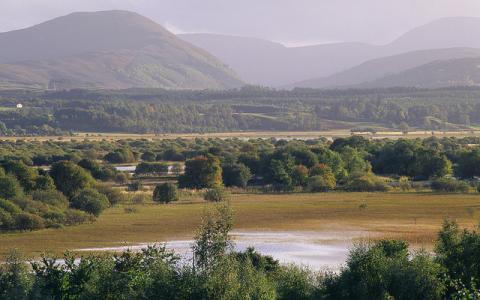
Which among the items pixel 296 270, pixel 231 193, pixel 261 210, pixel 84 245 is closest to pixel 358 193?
pixel 231 193

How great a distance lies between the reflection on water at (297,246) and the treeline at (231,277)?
730 cm

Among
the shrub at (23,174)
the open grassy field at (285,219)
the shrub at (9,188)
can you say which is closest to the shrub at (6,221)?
the open grassy field at (285,219)

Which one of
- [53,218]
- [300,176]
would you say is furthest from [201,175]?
[53,218]

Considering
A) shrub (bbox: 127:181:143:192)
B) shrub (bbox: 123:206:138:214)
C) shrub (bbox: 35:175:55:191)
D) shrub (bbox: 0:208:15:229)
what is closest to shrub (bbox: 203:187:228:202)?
shrub (bbox: 123:206:138:214)

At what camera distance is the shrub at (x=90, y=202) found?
54562 millimetres

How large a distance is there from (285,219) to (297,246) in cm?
980

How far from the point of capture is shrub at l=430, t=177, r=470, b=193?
228 ft

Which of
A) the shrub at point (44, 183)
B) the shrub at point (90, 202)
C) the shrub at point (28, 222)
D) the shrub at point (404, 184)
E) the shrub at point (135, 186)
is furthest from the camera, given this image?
the shrub at point (404, 184)

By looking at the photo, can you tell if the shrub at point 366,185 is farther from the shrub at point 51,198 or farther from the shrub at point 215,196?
the shrub at point 51,198

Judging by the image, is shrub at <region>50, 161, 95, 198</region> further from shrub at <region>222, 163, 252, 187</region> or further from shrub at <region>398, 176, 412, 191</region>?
shrub at <region>398, 176, 412, 191</region>

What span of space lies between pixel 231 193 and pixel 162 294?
139ft

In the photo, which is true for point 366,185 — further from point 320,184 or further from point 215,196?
point 215,196

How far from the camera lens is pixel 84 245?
4397 cm

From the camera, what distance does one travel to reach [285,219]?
5375 centimetres
